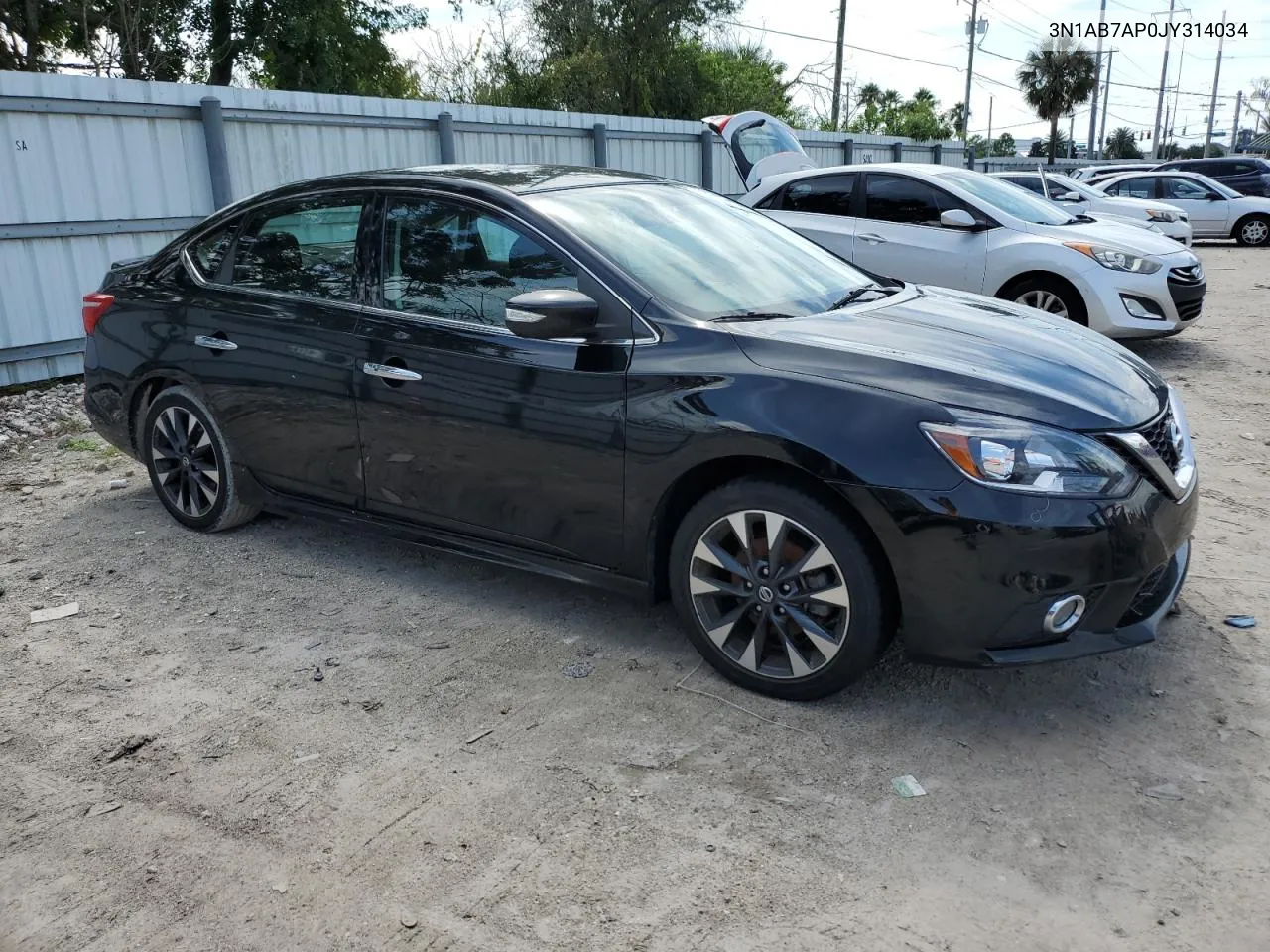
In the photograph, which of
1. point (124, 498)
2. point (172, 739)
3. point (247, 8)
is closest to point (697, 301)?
point (172, 739)

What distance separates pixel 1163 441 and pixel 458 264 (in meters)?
2.50

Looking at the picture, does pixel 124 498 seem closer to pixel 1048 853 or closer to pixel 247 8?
pixel 1048 853

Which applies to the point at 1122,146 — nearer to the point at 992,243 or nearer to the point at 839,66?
the point at 839,66

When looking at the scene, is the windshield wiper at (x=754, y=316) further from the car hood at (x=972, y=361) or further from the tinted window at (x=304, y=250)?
the tinted window at (x=304, y=250)

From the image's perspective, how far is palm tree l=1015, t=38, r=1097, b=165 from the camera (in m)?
60.3

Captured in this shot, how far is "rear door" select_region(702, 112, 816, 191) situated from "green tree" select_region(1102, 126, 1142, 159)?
249 feet

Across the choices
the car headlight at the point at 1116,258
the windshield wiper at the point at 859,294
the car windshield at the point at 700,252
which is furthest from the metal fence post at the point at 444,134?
the windshield wiper at the point at 859,294

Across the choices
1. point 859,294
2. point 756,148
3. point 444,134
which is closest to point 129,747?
point 859,294

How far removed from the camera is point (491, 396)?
12.7 ft

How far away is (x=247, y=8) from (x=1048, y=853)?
2497 cm

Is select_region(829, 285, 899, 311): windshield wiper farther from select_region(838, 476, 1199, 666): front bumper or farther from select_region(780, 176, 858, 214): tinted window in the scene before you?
select_region(780, 176, 858, 214): tinted window

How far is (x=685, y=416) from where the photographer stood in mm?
3465

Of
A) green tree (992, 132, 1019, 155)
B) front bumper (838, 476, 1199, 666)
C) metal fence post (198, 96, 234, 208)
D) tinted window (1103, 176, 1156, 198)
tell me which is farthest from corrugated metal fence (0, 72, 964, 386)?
green tree (992, 132, 1019, 155)

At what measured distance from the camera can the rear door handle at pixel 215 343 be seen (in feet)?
15.6
